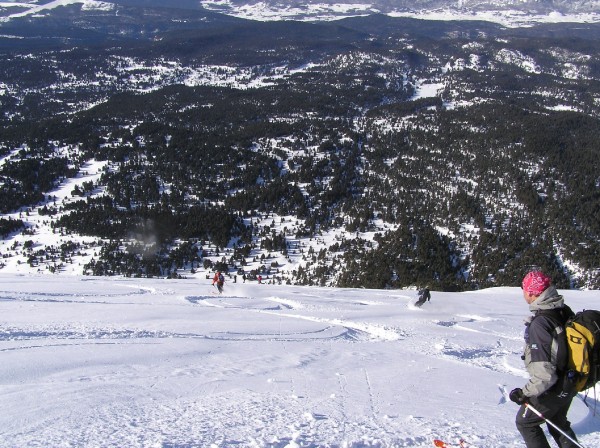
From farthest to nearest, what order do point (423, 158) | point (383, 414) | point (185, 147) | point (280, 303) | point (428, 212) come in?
point (185, 147) → point (423, 158) → point (428, 212) → point (280, 303) → point (383, 414)

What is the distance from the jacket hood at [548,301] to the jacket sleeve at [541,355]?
0.15 meters

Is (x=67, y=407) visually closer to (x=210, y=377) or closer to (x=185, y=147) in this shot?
(x=210, y=377)

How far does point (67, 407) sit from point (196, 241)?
68.7m

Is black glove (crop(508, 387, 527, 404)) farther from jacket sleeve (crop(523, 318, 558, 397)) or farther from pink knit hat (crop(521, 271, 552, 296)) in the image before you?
pink knit hat (crop(521, 271, 552, 296))

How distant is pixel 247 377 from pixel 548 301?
17.5 ft

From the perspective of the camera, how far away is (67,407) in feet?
21.5

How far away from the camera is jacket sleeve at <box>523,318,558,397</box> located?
4578mm

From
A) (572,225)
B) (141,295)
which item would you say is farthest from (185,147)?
(141,295)

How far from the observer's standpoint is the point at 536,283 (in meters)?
4.85

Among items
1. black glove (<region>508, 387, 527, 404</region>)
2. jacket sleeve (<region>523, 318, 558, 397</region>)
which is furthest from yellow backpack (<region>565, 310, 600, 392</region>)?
black glove (<region>508, 387, 527, 404</region>)

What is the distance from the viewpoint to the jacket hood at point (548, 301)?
4.72 metres

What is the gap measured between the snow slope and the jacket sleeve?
2051 millimetres

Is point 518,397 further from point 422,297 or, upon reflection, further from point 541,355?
point 422,297

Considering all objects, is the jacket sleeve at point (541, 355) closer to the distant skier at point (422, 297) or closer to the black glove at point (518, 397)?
the black glove at point (518, 397)
